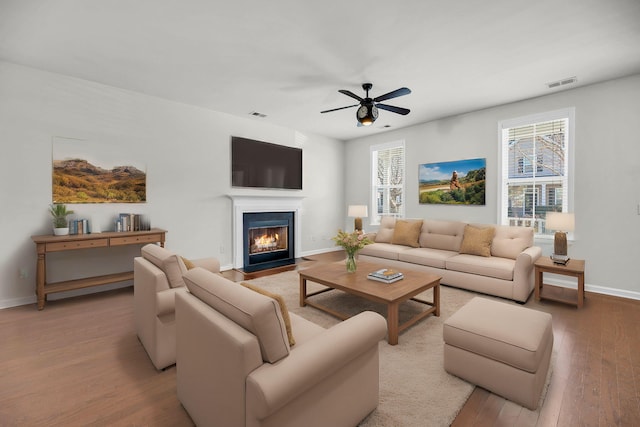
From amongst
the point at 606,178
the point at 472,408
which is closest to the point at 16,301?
the point at 472,408

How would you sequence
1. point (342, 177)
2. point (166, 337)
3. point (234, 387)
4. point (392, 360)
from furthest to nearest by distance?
point (342, 177) → point (392, 360) → point (166, 337) → point (234, 387)

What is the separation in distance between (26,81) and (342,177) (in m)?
5.67

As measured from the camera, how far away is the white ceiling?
7.67 feet

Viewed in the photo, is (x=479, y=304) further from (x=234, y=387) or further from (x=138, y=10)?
(x=138, y=10)

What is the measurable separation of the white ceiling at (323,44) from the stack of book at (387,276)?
2.35 m

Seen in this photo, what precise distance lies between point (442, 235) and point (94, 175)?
5169 millimetres

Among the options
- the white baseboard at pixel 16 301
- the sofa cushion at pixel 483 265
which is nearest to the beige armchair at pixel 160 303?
the white baseboard at pixel 16 301

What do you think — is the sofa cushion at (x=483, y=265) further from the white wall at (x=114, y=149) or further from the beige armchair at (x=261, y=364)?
the white wall at (x=114, y=149)

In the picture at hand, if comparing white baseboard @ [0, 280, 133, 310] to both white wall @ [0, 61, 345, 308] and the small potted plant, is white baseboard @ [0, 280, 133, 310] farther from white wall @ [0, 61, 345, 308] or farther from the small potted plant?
the small potted plant

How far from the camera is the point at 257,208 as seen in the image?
5426 mm

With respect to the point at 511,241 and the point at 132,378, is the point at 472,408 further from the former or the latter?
the point at 511,241

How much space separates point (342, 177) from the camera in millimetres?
7293

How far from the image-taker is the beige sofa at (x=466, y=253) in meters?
3.47

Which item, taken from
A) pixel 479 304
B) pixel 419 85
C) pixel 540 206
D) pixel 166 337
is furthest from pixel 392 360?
pixel 540 206
